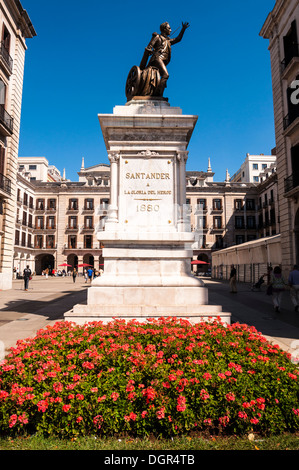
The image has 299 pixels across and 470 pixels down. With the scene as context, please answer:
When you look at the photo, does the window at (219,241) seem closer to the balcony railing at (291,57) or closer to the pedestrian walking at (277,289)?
the balcony railing at (291,57)

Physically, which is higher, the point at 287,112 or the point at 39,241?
the point at 287,112

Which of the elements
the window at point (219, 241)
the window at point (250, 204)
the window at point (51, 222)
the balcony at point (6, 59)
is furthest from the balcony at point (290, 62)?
the window at point (51, 222)

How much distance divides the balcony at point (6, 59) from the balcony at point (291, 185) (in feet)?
64.9

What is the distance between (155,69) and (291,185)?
49.0 feet

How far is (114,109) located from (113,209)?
8.85ft

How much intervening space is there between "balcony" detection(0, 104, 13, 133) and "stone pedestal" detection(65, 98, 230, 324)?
47.2ft

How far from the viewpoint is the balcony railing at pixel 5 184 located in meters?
19.3

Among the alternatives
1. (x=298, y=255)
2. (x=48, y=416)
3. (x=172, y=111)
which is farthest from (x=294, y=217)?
(x=48, y=416)

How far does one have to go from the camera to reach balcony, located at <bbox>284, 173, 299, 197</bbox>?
1939 cm

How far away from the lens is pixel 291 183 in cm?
2002

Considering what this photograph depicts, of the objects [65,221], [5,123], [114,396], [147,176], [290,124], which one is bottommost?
[114,396]

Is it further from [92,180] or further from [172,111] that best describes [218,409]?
[92,180]

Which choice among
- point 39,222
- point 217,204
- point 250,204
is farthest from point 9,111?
point 250,204

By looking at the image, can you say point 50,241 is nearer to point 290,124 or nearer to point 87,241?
point 87,241
